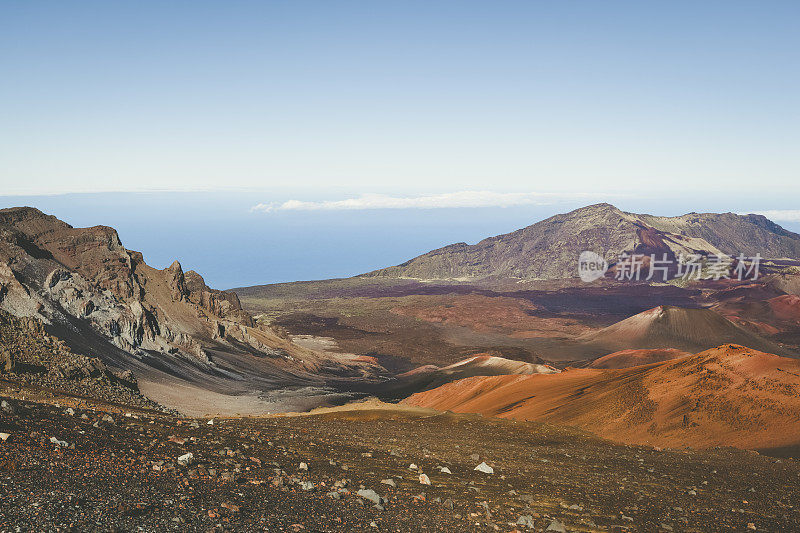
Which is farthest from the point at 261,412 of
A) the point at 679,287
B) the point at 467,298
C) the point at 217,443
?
the point at 679,287

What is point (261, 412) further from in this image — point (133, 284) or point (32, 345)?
point (133, 284)

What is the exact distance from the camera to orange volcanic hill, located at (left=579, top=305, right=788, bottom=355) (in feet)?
293

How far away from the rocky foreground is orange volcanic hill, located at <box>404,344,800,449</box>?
11.6ft

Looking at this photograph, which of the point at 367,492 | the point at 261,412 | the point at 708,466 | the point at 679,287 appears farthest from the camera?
the point at 679,287

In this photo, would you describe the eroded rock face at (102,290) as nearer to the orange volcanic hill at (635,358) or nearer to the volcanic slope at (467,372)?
the volcanic slope at (467,372)

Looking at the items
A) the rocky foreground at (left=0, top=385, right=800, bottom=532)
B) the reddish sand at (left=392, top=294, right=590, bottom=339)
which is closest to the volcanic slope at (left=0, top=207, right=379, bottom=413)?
the rocky foreground at (left=0, top=385, right=800, bottom=532)

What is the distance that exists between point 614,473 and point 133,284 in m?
53.8

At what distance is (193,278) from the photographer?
7669cm

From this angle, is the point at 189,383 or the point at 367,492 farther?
the point at 189,383

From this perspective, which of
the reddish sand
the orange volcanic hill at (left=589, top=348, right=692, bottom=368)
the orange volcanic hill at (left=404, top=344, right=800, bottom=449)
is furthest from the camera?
the reddish sand

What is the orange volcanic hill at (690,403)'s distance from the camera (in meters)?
20.0

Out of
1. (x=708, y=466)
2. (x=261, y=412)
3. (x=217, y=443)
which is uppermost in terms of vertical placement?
(x=217, y=443)

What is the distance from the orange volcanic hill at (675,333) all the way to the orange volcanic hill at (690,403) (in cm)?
6706

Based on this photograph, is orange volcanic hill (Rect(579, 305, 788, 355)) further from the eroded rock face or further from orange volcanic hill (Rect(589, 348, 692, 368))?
the eroded rock face
